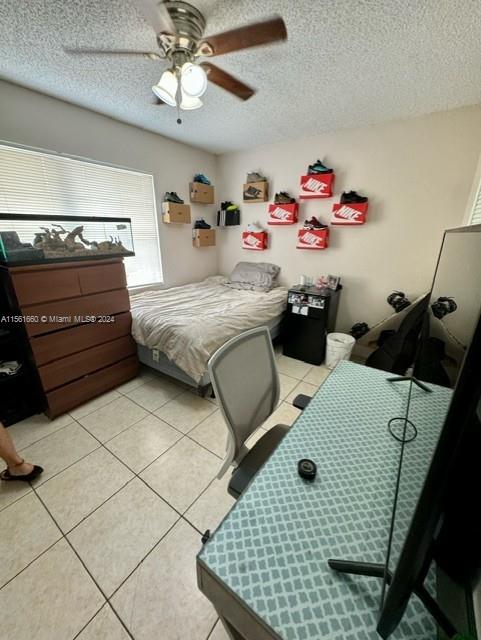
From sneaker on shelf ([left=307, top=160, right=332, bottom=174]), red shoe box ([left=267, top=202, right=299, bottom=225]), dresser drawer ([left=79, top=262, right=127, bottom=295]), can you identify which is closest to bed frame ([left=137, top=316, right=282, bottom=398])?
dresser drawer ([left=79, top=262, right=127, bottom=295])

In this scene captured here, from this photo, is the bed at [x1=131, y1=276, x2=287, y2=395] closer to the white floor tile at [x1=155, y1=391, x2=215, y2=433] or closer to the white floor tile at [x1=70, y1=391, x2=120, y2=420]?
the white floor tile at [x1=155, y1=391, x2=215, y2=433]

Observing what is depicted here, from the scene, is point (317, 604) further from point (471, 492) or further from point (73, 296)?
point (73, 296)

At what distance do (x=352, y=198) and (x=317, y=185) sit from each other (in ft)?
1.41

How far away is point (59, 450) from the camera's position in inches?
68.8

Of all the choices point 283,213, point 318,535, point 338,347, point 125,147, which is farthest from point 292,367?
point 125,147

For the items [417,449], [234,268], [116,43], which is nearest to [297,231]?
[234,268]

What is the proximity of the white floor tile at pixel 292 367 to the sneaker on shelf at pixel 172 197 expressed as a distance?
239 centimetres

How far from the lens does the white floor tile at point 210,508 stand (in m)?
1.33

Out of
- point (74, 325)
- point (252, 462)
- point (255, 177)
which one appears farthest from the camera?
point (255, 177)

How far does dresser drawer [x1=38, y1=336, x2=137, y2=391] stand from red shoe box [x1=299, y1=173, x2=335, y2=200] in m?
2.57

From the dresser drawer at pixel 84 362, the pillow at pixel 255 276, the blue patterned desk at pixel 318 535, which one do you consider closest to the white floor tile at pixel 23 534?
the dresser drawer at pixel 84 362

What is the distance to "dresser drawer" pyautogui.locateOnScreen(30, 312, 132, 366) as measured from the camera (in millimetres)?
1884

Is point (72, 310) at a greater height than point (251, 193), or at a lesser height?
lesser

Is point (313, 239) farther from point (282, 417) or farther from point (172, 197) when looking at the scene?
point (282, 417)
